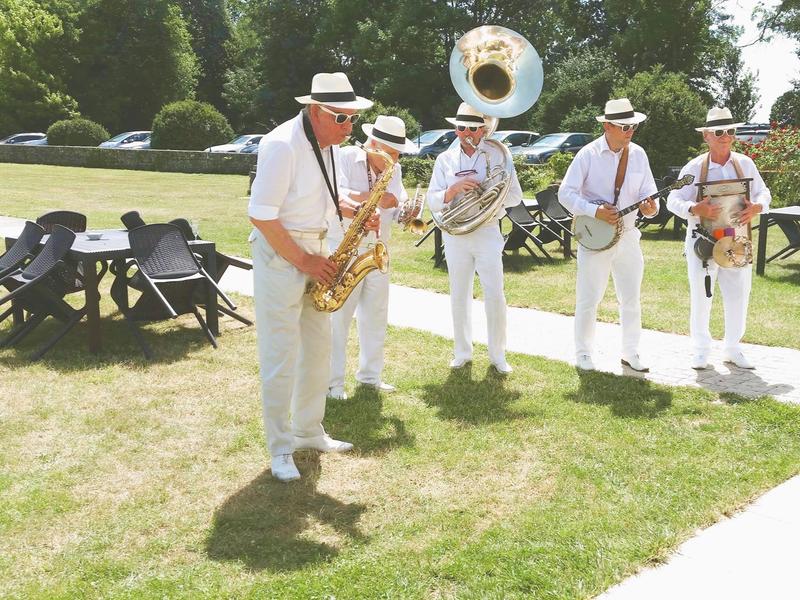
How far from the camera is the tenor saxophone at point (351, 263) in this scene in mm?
4754

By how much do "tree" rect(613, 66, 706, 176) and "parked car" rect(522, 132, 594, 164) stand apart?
6.24 metres

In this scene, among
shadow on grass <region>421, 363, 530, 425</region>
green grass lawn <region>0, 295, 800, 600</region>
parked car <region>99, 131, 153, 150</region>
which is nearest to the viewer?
green grass lawn <region>0, 295, 800, 600</region>

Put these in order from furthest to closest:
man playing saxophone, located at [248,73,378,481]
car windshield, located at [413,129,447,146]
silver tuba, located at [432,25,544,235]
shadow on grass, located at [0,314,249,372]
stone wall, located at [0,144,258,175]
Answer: stone wall, located at [0,144,258,175] → car windshield, located at [413,129,447,146] → shadow on grass, located at [0,314,249,372] → silver tuba, located at [432,25,544,235] → man playing saxophone, located at [248,73,378,481]

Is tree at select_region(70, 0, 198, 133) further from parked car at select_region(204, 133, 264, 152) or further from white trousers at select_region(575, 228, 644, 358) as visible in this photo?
white trousers at select_region(575, 228, 644, 358)

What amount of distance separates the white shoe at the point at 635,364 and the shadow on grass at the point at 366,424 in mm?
2100

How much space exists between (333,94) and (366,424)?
225 cm

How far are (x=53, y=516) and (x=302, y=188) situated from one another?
83.6 inches

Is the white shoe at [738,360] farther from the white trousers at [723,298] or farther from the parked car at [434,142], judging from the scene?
the parked car at [434,142]

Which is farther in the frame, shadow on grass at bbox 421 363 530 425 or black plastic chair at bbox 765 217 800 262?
black plastic chair at bbox 765 217 800 262

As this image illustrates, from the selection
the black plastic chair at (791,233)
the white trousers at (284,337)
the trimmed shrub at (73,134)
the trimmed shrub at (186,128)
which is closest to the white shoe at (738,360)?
the white trousers at (284,337)

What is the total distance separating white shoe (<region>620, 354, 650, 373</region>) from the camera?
678 cm

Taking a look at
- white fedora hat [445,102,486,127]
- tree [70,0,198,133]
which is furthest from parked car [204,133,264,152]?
white fedora hat [445,102,486,127]

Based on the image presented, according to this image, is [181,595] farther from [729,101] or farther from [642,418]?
[729,101]

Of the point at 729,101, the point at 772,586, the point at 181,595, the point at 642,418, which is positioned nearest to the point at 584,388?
the point at 642,418
